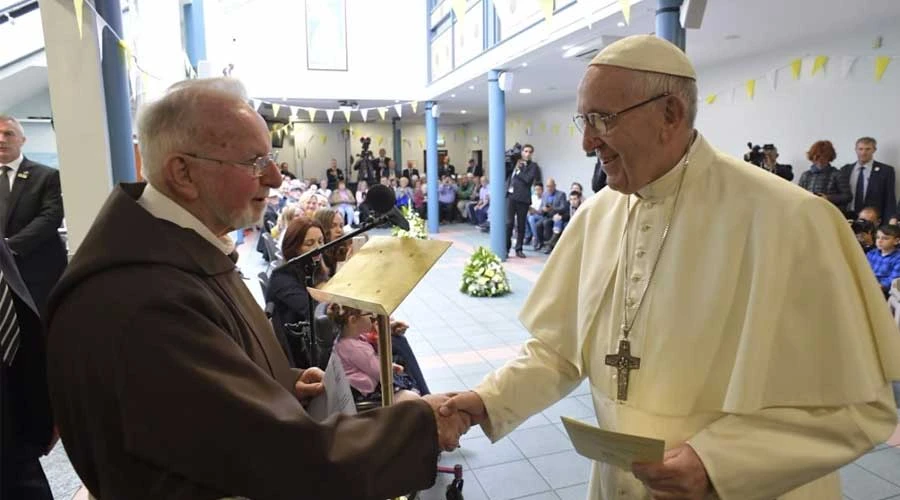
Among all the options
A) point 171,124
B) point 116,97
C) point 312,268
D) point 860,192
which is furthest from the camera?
point 860,192

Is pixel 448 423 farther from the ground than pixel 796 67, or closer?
closer

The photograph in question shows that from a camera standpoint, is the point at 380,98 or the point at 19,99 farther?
the point at 380,98

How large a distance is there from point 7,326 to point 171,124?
2.08 feet

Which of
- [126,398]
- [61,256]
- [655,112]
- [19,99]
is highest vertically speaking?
[19,99]

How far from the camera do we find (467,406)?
1472 millimetres

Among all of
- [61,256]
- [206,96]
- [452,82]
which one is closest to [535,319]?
[206,96]

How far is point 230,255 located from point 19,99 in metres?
12.0

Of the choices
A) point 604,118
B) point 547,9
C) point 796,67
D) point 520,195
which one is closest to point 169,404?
point 604,118

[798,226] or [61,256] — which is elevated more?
[798,226]

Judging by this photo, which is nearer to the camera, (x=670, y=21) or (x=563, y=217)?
(x=670, y=21)

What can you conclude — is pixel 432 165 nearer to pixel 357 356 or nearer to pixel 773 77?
pixel 773 77

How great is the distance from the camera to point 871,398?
1128 mm

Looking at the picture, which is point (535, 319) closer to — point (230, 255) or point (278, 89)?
point (230, 255)

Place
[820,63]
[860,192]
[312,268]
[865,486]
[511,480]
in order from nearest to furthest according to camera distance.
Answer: [312,268] < [865,486] < [511,480] < [860,192] < [820,63]
